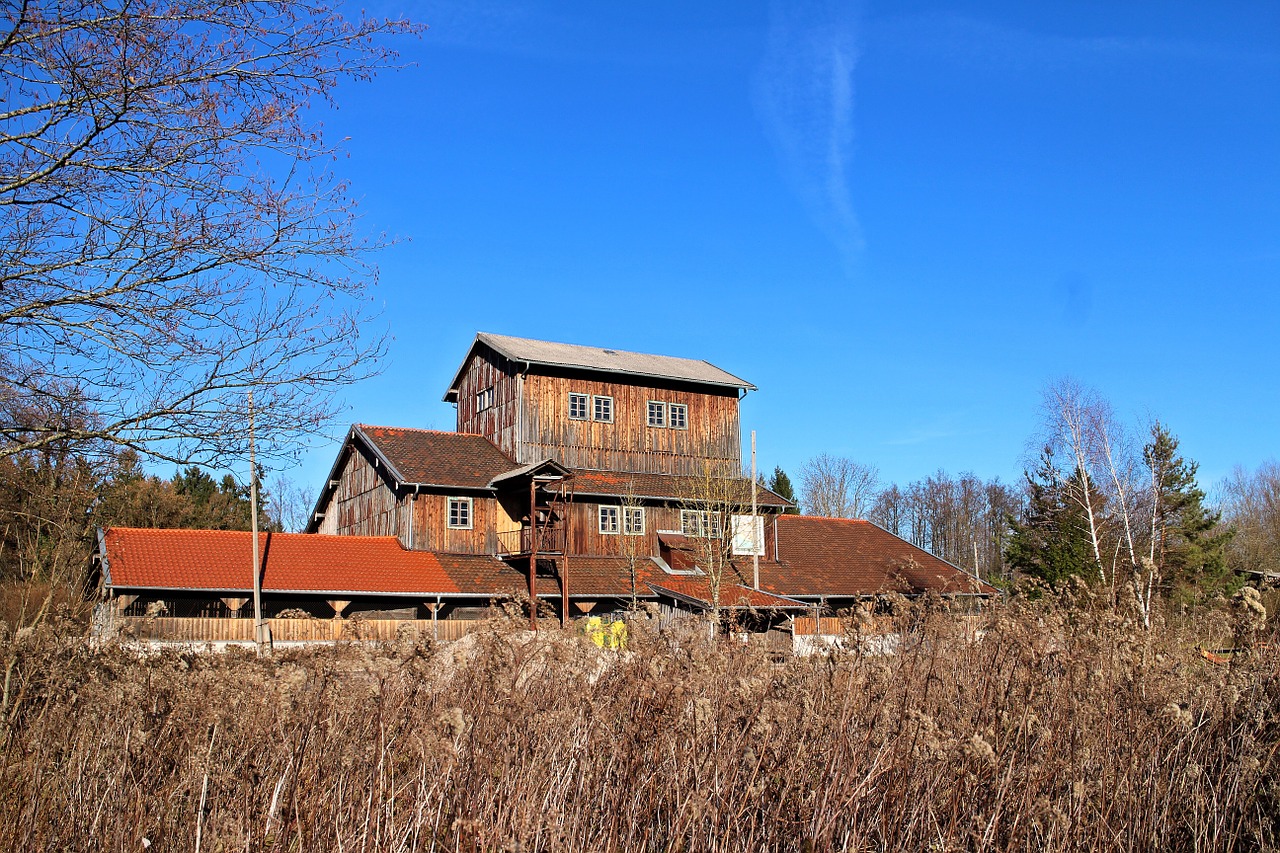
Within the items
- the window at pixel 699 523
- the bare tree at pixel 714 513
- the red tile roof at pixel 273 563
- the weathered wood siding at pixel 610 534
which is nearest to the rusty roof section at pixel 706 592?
the bare tree at pixel 714 513

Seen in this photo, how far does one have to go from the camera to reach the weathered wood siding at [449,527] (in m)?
30.9

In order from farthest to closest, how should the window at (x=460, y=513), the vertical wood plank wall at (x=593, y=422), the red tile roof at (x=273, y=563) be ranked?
the vertical wood plank wall at (x=593, y=422) < the window at (x=460, y=513) < the red tile roof at (x=273, y=563)

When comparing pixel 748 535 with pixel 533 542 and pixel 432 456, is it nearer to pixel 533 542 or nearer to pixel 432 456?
pixel 533 542

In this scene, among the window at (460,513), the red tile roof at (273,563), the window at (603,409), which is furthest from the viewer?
the window at (603,409)

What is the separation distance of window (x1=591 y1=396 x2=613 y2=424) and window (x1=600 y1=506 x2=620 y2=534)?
3.69 meters

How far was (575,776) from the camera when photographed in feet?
14.5

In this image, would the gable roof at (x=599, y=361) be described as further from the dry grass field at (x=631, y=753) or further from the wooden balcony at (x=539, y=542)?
the dry grass field at (x=631, y=753)

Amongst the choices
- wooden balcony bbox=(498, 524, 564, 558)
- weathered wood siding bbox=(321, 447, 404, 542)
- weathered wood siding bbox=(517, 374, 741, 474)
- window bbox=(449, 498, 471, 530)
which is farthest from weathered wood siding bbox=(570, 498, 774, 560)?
weathered wood siding bbox=(321, 447, 404, 542)

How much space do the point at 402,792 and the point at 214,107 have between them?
477 centimetres

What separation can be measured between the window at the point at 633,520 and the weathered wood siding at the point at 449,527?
3.92 meters

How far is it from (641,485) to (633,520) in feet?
4.52

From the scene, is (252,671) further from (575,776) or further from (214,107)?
(214,107)

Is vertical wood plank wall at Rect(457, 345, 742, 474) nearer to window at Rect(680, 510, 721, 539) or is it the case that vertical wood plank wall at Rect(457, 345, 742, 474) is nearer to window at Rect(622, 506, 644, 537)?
window at Rect(622, 506, 644, 537)

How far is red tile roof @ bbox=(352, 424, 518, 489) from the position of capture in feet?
103
